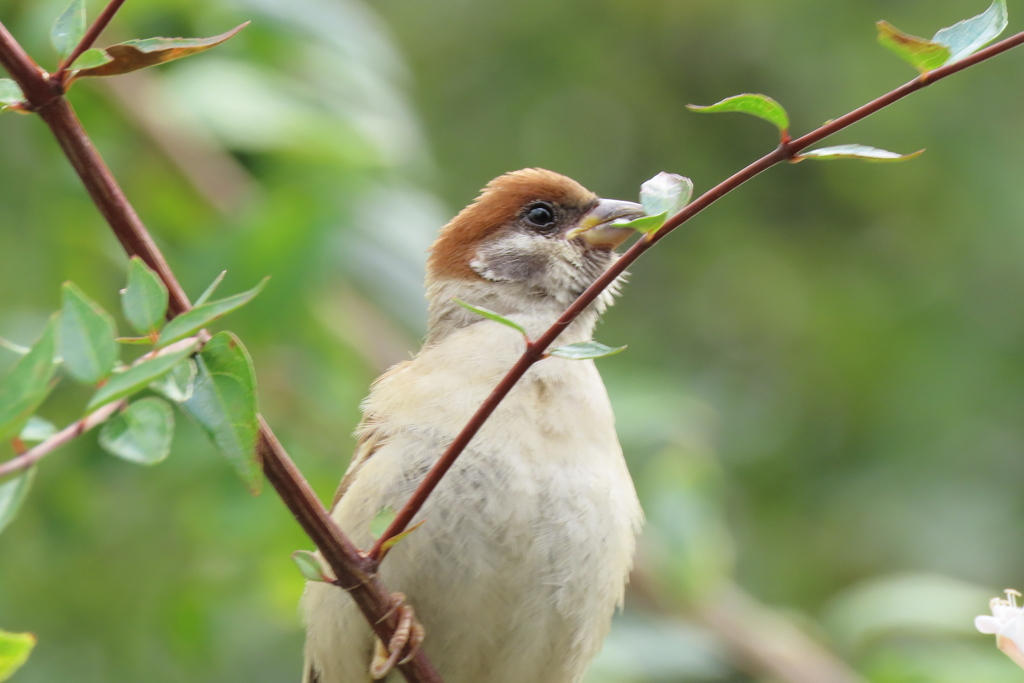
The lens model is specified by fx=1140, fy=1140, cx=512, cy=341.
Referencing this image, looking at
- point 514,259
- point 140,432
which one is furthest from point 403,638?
point 514,259

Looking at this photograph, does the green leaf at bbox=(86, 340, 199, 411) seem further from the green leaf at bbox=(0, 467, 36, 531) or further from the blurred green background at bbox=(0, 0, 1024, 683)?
the blurred green background at bbox=(0, 0, 1024, 683)

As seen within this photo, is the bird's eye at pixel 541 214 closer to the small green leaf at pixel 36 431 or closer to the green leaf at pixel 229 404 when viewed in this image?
the green leaf at pixel 229 404

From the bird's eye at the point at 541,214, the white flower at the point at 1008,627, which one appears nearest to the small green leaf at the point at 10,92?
the white flower at the point at 1008,627

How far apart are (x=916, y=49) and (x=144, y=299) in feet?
3.55

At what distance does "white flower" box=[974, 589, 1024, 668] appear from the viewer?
1.75 m

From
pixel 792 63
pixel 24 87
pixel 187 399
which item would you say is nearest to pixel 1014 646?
pixel 187 399

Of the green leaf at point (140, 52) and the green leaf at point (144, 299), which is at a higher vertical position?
the green leaf at point (140, 52)

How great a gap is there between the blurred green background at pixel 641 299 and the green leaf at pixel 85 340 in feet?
6.95

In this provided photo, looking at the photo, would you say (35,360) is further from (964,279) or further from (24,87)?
(964,279)

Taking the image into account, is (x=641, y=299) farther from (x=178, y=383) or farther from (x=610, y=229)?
(x=178, y=383)

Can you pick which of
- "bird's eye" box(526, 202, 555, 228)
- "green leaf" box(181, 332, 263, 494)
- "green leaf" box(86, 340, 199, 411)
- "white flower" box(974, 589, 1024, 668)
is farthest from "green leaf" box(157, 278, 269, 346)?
"bird's eye" box(526, 202, 555, 228)

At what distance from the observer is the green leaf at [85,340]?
4.34 ft

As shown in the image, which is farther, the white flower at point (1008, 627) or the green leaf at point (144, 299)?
the white flower at point (1008, 627)

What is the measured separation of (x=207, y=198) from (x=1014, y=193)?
4.09 metres
